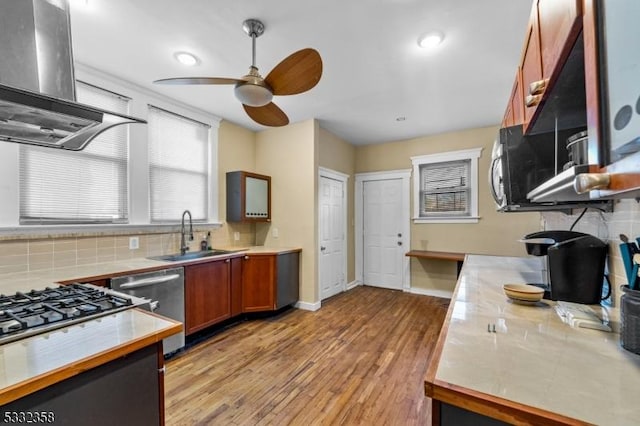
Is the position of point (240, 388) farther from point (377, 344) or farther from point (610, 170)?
point (610, 170)

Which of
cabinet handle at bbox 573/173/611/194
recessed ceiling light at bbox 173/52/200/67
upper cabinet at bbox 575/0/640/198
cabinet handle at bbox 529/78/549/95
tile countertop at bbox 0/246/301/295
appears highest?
recessed ceiling light at bbox 173/52/200/67

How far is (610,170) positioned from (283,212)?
3.82 meters

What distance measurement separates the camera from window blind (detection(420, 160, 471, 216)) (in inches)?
177

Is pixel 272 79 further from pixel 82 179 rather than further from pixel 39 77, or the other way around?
pixel 82 179

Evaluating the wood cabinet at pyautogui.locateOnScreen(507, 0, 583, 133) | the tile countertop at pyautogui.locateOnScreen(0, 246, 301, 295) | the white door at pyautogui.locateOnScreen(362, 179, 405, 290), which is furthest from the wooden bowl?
the white door at pyautogui.locateOnScreen(362, 179, 405, 290)

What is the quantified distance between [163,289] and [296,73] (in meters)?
2.19

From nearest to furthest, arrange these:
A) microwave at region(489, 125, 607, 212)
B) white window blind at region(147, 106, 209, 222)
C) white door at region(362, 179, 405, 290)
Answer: microwave at region(489, 125, 607, 212), white window blind at region(147, 106, 209, 222), white door at region(362, 179, 405, 290)

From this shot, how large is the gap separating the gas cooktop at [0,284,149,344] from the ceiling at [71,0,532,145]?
1864 millimetres

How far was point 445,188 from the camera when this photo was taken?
183 inches

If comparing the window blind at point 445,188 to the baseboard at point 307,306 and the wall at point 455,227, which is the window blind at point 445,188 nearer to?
the wall at point 455,227

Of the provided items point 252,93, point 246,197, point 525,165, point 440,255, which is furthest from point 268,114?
point 440,255

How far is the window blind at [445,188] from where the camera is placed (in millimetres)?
4488

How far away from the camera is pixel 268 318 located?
3619 millimetres

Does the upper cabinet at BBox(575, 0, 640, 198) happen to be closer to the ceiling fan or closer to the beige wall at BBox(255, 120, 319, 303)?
the ceiling fan
